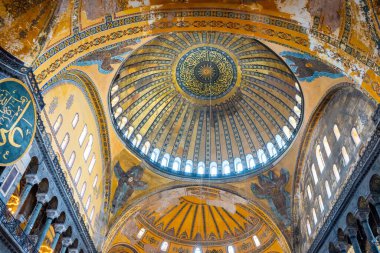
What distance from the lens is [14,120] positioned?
802cm

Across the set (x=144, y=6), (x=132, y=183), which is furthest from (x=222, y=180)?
(x=144, y=6)

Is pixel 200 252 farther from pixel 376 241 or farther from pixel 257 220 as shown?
pixel 376 241

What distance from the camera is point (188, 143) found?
19328 millimetres

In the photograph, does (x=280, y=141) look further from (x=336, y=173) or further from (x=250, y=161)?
(x=336, y=173)

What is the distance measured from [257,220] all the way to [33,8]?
15.3 meters

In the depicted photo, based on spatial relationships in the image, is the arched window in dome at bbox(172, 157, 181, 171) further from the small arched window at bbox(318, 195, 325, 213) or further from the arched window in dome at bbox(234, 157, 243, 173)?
the small arched window at bbox(318, 195, 325, 213)

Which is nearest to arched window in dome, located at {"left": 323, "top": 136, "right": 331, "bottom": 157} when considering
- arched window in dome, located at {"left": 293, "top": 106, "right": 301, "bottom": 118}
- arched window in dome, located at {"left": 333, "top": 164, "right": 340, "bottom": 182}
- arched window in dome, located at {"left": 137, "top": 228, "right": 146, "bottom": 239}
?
arched window in dome, located at {"left": 333, "top": 164, "right": 340, "bottom": 182}

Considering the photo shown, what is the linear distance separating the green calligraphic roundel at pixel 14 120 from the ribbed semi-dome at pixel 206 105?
660 centimetres

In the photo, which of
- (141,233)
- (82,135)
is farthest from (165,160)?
(82,135)

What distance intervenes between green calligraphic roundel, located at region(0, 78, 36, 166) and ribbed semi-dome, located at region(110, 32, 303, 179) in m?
6.60

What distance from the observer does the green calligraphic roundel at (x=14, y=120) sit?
25.1ft

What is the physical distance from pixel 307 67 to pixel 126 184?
10.4 metres

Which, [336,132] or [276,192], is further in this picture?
[276,192]

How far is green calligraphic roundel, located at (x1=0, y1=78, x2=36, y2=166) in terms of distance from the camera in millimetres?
7660
